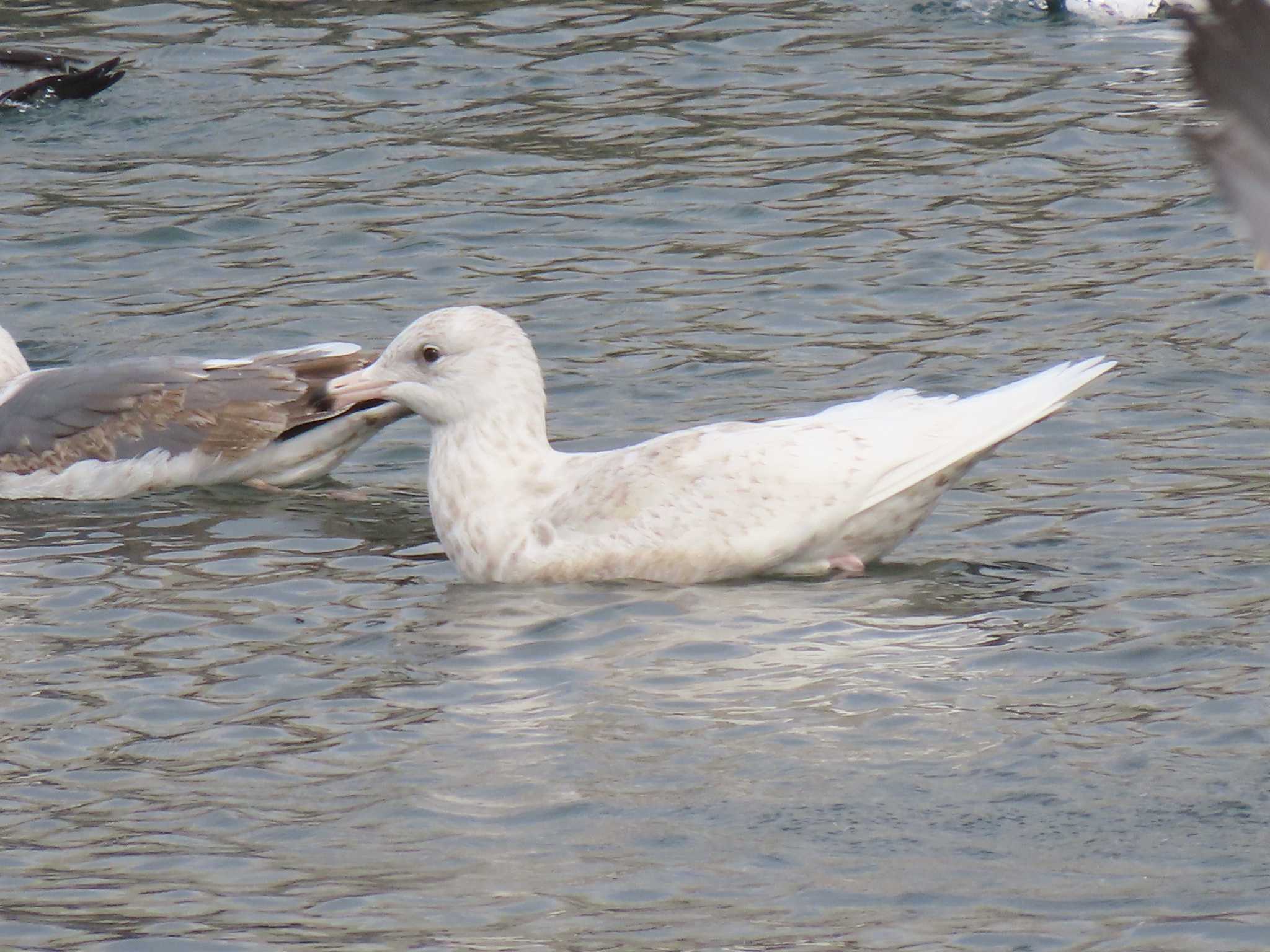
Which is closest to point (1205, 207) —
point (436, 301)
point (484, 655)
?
→ point (436, 301)

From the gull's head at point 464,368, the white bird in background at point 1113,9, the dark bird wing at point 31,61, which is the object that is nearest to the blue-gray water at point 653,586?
the white bird in background at point 1113,9

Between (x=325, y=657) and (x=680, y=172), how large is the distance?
253 inches

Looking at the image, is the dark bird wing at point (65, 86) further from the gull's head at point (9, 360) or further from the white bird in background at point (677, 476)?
the white bird in background at point (677, 476)

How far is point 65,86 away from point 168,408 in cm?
565

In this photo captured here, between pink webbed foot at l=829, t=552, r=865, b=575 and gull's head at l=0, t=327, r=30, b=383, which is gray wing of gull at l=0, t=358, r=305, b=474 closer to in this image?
gull's head at l=0, t=327, r=30, b=383

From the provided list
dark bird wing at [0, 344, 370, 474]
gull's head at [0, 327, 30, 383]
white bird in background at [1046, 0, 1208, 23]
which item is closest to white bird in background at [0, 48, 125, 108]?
gull's head at [0, 327, 30, 383]

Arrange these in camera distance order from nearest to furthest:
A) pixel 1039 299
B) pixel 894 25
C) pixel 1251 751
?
pixel 1251 751, pixel 1039 299, pixel 894 25

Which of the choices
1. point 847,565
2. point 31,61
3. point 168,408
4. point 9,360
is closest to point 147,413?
point 168,408

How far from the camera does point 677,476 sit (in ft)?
25.7

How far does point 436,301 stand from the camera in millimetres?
11422

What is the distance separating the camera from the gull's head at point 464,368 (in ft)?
26.8

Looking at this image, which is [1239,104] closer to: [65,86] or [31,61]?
[65,86]

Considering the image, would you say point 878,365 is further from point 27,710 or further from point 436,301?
point 27,710

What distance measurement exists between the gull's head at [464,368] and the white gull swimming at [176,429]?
1.17 metres
